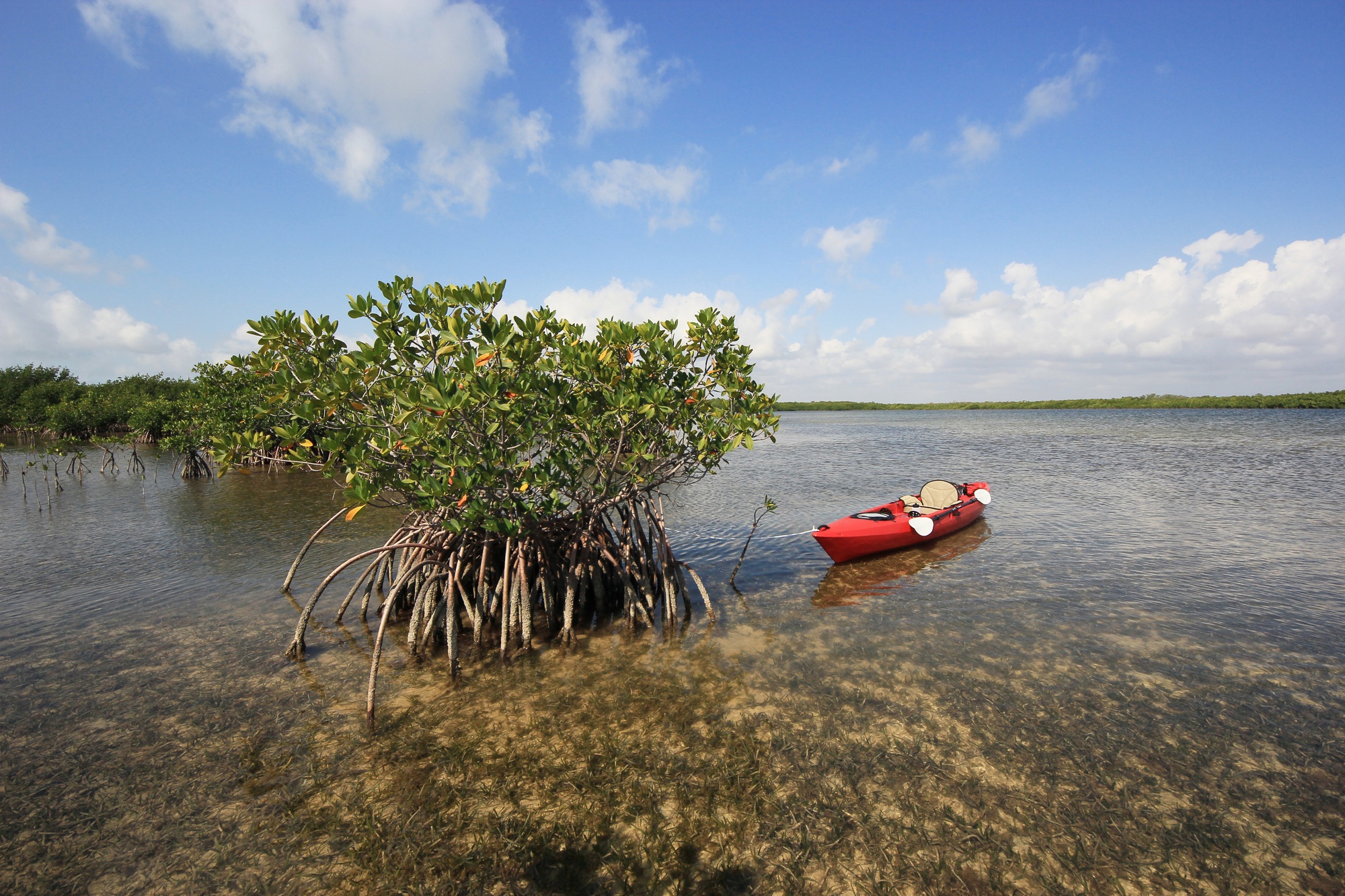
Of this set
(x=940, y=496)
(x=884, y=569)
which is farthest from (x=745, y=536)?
(x=940, y=496)

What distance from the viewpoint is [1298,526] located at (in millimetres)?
14391

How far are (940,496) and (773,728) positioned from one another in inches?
431

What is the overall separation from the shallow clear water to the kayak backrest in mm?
2127

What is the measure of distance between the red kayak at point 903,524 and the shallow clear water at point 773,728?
1.71 feet

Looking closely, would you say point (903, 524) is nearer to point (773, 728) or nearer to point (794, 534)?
point (794, 534)

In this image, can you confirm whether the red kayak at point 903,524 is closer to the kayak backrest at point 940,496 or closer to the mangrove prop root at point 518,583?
the kayak backrest at point 940,496

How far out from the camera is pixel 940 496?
14.9 m

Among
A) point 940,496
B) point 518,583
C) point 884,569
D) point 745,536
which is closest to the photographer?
point 518,583

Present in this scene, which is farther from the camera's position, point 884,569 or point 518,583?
point 884,569

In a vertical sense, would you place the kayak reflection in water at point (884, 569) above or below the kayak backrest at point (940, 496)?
below

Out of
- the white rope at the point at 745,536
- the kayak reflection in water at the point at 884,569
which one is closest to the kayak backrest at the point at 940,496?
the kayak reflection in water at the point at 884,569

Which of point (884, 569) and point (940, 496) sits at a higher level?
point (940, 496)

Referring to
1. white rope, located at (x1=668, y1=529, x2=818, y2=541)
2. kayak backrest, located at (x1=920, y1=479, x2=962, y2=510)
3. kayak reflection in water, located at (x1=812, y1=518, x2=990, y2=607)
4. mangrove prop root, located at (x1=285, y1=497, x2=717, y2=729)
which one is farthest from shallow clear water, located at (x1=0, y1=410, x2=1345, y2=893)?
kayak backrest, located at (x1=920, y1=479, x2=962, y2=510)

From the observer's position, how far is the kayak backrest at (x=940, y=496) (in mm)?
14766
